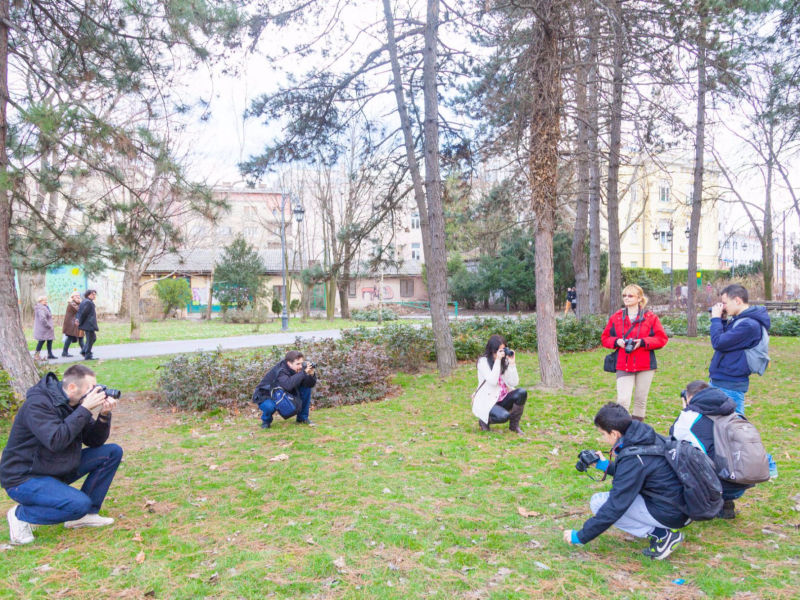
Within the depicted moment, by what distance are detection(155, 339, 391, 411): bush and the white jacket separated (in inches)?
113

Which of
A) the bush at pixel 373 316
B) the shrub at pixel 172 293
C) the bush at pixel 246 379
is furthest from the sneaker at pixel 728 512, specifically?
the shrub at pixel 172 293

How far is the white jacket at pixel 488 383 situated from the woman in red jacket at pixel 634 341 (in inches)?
43.1

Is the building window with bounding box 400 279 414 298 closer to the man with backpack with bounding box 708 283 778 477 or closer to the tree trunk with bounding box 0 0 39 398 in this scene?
the tree trunk with bounding box 0 0 39 398

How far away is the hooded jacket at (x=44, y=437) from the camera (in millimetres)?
3619

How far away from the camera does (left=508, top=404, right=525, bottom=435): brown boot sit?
645cm

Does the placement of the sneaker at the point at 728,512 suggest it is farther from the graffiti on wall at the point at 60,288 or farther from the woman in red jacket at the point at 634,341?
the graffiti on wall at the point at 60,288

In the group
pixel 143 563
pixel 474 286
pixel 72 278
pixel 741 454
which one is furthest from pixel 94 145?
pixel 474 286

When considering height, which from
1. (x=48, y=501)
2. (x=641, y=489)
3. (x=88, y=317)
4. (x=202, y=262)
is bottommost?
(x=48, y=501)

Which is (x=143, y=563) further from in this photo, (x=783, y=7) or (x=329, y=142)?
(x=783, y=7)

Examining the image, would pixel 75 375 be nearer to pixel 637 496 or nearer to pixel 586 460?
pixel 586 460

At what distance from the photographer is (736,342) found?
493 centimetres

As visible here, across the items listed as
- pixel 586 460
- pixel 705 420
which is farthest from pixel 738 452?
pixel 586 460

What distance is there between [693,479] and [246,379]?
6760 millimetres

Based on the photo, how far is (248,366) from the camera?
8891 millimetres
